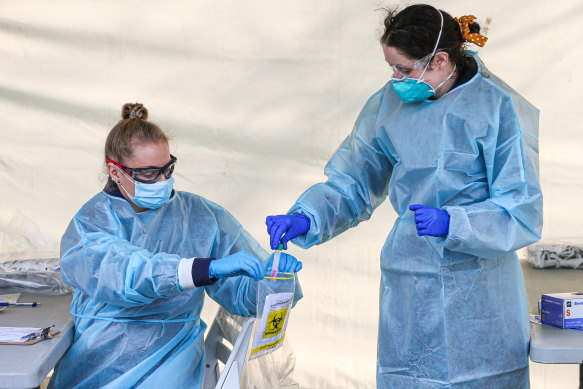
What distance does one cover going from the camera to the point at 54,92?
2.82 metres

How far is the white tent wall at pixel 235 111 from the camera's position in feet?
8.96

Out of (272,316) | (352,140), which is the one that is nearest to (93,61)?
(352,140)

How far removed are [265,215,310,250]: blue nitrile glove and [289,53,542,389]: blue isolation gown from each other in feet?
0.79

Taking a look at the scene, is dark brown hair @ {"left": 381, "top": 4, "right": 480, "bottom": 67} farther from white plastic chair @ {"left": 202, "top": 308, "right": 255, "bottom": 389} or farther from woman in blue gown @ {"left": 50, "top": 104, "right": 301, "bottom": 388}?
white plastic chair @ {"left": 202, "top": 308, "right": 255, "bottom": 389}

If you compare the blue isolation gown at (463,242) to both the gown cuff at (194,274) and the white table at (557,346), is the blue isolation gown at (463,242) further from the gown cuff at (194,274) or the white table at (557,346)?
the gown cuff at (194,274)

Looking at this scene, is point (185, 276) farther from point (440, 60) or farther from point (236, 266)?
point (440, 60)

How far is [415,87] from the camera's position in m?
1.65

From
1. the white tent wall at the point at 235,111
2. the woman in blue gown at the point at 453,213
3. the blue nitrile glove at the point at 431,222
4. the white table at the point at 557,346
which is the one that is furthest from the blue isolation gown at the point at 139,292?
the white tent wall at the point at 235,111

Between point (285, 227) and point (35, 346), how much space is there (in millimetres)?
682

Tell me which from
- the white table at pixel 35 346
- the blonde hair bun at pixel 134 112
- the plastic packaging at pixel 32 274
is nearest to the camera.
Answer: the white table at pixel 35 346

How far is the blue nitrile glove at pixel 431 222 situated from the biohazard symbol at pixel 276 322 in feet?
1.28

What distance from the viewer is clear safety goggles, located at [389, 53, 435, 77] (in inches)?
64.0

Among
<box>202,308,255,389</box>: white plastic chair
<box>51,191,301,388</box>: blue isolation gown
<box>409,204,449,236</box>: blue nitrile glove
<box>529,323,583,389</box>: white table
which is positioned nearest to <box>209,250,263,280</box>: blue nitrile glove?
<box>51,191,301,388</box>: blue isolation gown

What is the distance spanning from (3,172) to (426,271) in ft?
6.64
